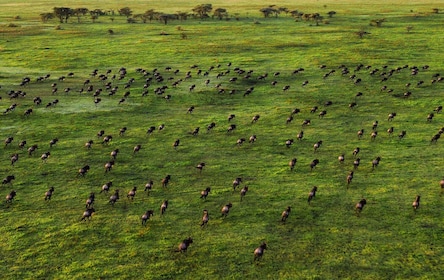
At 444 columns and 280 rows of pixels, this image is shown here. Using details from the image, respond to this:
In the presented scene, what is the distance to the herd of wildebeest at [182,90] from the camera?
23.6 metres

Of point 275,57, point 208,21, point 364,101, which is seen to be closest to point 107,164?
point 364,101

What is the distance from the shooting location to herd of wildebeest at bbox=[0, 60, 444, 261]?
77.5ft

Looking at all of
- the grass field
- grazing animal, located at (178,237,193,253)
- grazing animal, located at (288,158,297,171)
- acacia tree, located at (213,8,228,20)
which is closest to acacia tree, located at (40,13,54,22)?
acacia tree, located at (213,8,228,20)

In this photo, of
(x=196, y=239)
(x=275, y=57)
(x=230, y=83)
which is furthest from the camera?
(x=275, y=57)

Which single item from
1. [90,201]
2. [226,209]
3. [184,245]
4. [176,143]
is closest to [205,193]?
[226,209]

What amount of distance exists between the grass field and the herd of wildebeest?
0.97 feet

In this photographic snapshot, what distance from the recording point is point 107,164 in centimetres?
2689

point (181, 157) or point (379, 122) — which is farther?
point (379, 122)

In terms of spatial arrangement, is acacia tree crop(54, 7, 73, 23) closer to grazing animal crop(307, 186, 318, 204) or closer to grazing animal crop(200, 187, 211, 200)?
grazing animal crop(200, 187, 211, 200)

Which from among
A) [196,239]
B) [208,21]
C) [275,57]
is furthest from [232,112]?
[208,21]

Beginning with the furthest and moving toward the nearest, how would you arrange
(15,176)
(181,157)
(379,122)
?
(379,122), (181,157), (15,176)

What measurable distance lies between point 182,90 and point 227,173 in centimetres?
2042

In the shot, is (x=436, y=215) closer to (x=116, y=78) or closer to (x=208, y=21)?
(x=116, y=78)

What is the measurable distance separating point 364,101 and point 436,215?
822 inches
